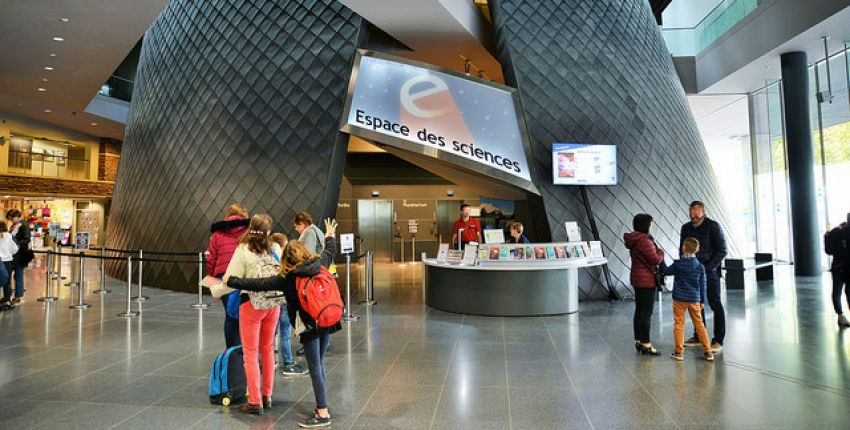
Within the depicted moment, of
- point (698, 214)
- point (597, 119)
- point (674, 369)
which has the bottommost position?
point (674, 369)

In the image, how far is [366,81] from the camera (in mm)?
7879

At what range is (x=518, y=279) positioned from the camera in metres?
6.29

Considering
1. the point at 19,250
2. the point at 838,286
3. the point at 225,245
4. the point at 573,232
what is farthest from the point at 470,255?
the point at 19,250

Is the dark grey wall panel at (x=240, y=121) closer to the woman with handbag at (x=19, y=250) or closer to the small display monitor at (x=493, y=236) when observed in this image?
the woman with handbag at (x=19, y=250)

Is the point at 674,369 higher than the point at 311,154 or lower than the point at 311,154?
lower

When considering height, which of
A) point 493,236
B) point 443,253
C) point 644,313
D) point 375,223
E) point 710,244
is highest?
point 375,223

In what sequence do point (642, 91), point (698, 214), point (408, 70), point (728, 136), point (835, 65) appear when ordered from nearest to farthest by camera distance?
1. point (698, 214)
2. point (408, 70)
3. point (642, 91)
4. point (835, 65)
5. point (728, 136)

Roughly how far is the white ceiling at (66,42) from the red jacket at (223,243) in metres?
5.76

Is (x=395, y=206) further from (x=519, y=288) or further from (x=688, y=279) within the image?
(x=688, y=279)

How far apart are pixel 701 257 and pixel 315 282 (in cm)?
388

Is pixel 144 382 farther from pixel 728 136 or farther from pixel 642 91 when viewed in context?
pixel 728 136

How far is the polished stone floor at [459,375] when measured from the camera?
2955 millimetres

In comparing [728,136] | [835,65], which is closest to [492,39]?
[835,65]

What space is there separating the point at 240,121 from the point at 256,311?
6735 mm
